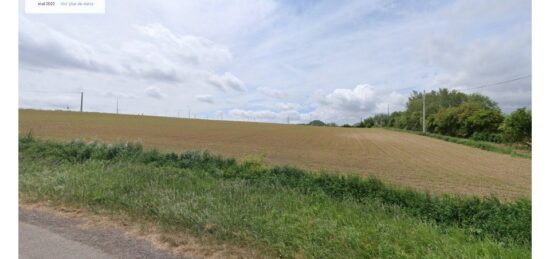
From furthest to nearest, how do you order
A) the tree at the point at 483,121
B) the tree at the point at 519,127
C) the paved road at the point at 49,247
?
the tree at the point at 483,121 → the tree at the point at 519,127 → the paved road at the point at 49,247

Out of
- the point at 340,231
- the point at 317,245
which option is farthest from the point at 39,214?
the point at 340,231

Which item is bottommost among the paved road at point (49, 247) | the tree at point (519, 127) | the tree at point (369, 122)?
the paved road at point (49, 247)

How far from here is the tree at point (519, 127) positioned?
91.5 feet

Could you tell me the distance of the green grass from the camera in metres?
2.97

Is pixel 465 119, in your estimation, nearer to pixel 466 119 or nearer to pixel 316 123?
pixel 466 119

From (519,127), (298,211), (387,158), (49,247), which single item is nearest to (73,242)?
(49,247)

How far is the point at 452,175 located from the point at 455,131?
166ft

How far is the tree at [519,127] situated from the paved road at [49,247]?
37.5m

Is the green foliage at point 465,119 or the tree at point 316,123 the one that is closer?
the green foliage at point 465,119

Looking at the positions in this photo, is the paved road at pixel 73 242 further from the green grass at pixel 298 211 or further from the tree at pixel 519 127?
the tree at pixel 519 127

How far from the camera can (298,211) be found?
3.98 m

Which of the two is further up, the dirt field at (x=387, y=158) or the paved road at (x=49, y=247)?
the paved road at (x=49, y=247)

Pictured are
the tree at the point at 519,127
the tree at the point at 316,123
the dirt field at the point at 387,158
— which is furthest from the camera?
the tree at the point at 316,123

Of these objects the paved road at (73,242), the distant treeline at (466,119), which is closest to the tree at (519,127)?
the distant treeline at (466,119)
